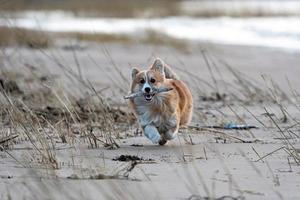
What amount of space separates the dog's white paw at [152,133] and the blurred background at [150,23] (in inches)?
265

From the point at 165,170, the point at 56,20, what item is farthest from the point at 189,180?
the point at 56,20

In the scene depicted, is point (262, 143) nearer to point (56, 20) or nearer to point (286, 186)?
point (286, 186)

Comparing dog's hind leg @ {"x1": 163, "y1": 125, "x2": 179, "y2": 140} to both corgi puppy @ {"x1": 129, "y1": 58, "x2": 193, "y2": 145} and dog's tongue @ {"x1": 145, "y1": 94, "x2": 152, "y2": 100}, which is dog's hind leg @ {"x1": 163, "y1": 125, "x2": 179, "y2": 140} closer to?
corgi puppy @ {"x1": 129, "y1": 58, "x2": 193, "y2": 145}

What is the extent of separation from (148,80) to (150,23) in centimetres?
2018

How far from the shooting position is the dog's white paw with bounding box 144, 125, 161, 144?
21.9 ft

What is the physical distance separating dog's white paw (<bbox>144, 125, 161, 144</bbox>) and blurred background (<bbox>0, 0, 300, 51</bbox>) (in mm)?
6727

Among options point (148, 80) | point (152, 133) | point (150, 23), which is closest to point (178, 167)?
point (152, 133)

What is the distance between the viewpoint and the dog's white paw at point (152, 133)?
666 cm

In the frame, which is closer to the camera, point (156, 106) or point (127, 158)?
point (127, 158)

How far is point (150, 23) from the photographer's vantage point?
26.8 m

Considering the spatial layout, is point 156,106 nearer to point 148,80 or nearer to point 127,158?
point 148,80

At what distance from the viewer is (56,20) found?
30.3 m

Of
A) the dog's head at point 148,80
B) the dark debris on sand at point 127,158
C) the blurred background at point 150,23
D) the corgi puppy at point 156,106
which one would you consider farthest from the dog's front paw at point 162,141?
the blurred background at point 150,23

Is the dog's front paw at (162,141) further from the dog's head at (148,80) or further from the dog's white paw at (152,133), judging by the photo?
the dog's head at (148,80)
